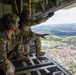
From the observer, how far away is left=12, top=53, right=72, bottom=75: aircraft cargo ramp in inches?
101

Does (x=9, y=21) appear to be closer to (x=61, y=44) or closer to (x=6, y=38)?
(x=6, y=38)

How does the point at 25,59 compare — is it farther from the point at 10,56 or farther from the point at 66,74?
the point at 66,74

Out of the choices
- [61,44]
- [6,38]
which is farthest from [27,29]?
[61,44]

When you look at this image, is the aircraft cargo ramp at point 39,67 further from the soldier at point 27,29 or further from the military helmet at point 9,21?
the military helmet at point 9,21

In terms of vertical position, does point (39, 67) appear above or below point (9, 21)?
below

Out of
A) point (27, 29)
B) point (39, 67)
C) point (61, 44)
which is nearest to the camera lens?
point (39, 67)

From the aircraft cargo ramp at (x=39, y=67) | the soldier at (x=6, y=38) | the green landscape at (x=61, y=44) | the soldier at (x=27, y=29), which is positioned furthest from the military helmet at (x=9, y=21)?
the green landscape at (x=61, y=44)

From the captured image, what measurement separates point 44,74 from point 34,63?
558mm

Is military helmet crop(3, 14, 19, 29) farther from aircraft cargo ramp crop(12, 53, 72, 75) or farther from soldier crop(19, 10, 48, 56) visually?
soldier crop(19, 10, 48, 56)

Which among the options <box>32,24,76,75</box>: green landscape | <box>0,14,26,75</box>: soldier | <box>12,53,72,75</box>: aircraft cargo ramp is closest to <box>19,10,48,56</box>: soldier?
<box>12,53,72,75</box>: aircraft cargo ramp

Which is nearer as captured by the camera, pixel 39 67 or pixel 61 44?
pixel 39 67

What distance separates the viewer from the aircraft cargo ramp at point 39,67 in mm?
2555

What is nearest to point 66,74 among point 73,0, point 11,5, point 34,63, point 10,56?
point 34,63

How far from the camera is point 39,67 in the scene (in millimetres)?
2791
